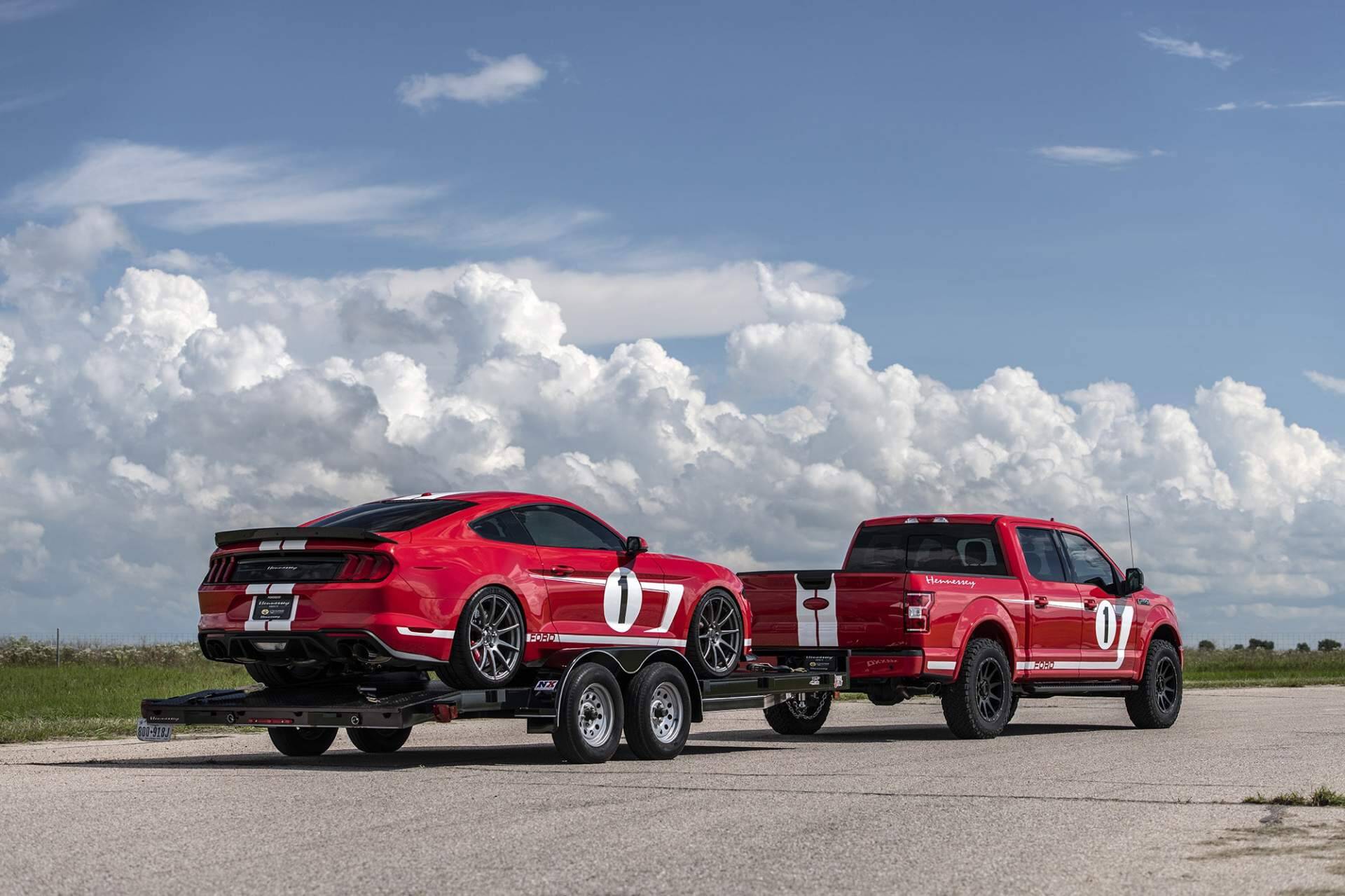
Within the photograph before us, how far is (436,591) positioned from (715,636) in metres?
3.29

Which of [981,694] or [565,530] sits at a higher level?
[565,530]

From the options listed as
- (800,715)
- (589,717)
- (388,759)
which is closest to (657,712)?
(589,717)

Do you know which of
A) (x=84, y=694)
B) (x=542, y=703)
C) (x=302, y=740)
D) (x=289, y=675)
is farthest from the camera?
(x=84, y=694)

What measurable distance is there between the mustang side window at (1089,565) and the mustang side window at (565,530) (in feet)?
20.4

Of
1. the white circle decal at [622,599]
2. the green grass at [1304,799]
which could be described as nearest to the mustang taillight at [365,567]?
the white circle decal at [622,599]

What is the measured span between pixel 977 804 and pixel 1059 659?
7218 millimetres

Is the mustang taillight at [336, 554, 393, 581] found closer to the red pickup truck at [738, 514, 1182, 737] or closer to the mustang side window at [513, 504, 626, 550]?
the mustang side window at [513, 504, 626, 550]

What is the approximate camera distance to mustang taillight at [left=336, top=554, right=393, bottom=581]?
11164 millimetres

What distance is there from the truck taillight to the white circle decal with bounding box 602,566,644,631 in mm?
3069

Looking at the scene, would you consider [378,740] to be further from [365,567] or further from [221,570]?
[365,567]

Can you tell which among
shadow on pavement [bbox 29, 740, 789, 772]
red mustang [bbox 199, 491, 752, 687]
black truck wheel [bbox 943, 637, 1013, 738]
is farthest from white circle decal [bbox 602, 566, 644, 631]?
black truck wheel [bbox 943, 637, 1013, 738]

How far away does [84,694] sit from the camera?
84.1ft

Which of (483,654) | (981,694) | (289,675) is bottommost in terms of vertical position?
(981,694)

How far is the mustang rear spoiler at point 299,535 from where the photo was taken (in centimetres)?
1123
